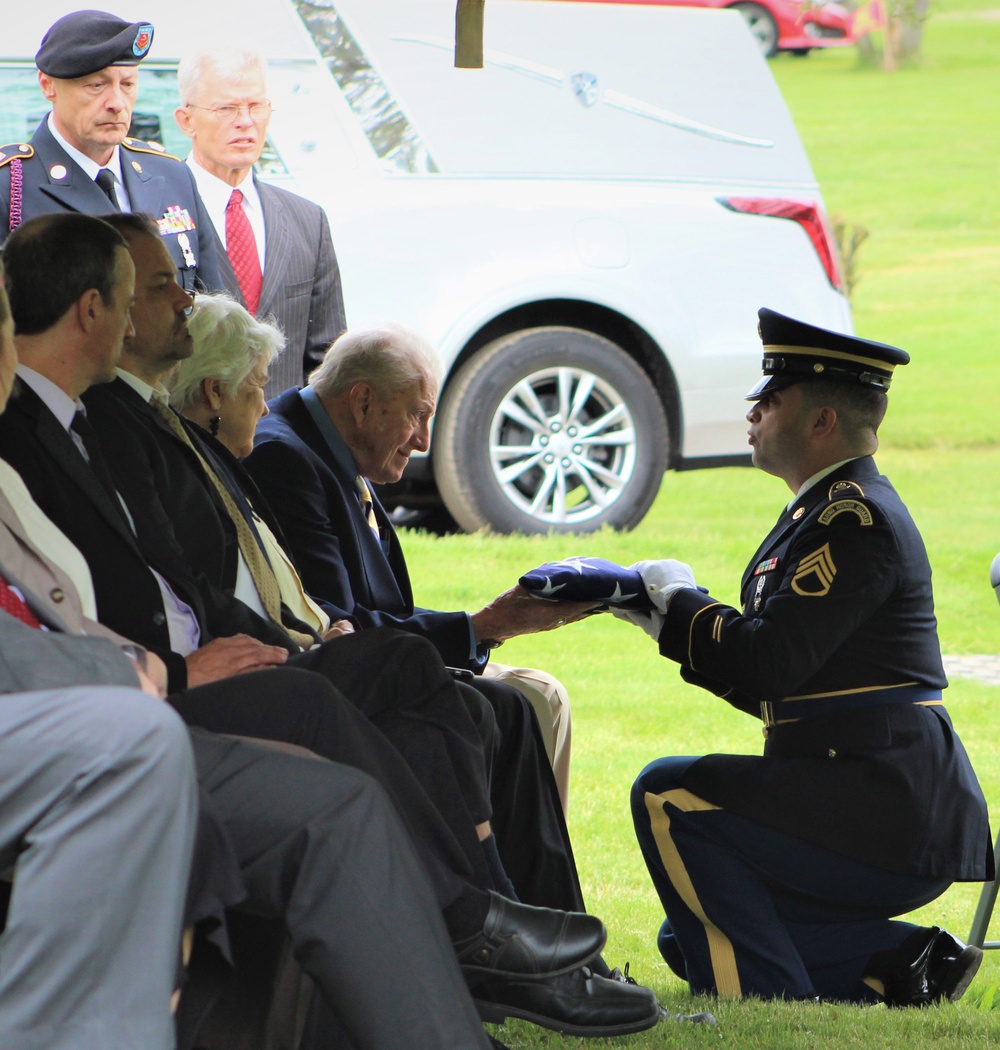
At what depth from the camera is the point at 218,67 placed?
5270mm

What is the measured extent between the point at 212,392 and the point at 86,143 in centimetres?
135

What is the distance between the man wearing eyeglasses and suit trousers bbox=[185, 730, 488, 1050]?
305cm

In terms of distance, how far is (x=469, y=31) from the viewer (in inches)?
152

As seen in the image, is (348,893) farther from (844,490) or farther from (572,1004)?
(844,490)

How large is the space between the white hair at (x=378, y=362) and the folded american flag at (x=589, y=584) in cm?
56

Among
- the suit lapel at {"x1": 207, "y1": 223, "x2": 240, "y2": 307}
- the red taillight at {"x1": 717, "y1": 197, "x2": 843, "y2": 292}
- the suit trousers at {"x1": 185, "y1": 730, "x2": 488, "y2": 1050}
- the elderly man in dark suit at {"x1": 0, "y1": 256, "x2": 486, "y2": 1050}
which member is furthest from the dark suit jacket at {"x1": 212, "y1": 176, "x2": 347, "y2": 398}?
the suit trousers at {"x1": 185, "y1": 730, "x2": 488, "y2": 1050}

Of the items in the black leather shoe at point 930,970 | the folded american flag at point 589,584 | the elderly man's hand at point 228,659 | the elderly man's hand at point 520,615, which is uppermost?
the elderly man's hand at point 228,659

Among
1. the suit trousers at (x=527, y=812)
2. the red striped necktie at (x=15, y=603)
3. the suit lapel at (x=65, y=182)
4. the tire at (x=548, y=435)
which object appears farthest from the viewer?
the tire at (x=548, y=435)

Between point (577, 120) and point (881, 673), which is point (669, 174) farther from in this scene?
point (881, 673)

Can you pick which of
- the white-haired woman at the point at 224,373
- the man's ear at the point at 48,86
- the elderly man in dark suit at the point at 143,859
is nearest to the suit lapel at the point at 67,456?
the elderly man in dark suit at the point at 143,859

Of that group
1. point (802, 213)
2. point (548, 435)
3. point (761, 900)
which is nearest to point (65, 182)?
point (761, 900)

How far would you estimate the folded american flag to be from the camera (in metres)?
3.60

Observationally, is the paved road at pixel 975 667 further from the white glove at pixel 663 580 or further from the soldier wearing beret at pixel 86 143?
the soldier wearing beret at pixel 86 143

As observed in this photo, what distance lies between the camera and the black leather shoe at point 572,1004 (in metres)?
2.78
